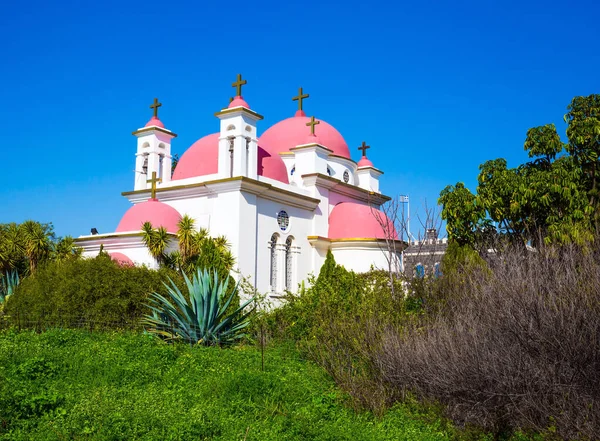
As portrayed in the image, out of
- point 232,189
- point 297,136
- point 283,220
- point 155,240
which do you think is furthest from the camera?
point 297,136

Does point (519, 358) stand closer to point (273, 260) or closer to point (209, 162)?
point (273, 260)

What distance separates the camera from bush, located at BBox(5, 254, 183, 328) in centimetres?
1733

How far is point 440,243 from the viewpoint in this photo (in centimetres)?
3478

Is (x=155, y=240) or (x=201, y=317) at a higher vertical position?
(x=155, y=240)

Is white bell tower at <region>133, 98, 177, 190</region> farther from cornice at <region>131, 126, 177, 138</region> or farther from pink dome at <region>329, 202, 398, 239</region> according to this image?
pink dome at <region>329, 202, 398, 239</region>

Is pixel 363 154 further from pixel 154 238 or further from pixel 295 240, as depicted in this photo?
pixel 154 238

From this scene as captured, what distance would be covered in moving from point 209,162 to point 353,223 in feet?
20.9

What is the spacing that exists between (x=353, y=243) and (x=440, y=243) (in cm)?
1013

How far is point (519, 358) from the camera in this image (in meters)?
8.92

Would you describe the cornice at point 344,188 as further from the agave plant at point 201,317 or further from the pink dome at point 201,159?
the agave plant at point 201,317

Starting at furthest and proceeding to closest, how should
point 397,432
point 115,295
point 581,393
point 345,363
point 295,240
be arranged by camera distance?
point 295,240 → point 115,295 → point 345,363 → point 397,432 → point 581,393

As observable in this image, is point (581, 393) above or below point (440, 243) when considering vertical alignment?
below

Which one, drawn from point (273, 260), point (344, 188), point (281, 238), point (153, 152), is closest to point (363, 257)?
point (281, 238)

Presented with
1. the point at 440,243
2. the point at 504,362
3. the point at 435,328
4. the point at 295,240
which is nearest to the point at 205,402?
the point at 435,328
